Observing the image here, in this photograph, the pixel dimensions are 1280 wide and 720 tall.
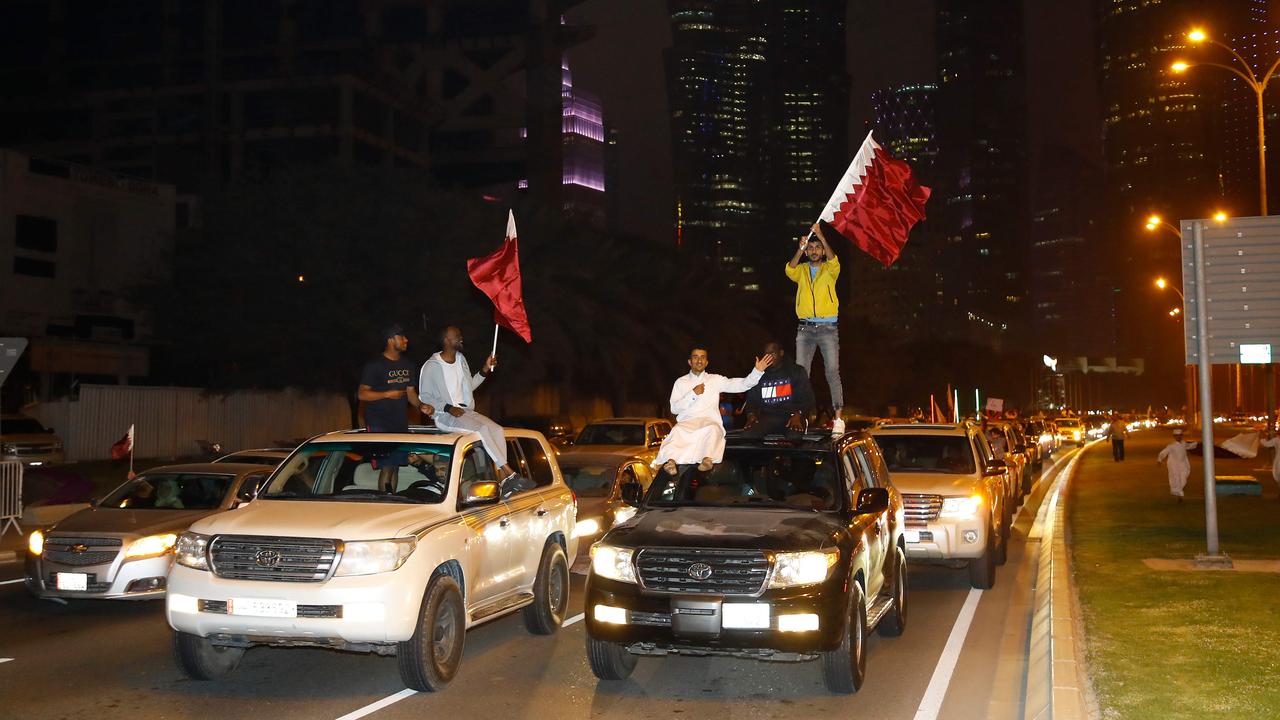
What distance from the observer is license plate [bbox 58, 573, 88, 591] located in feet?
38.0

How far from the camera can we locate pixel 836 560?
823 centimetres

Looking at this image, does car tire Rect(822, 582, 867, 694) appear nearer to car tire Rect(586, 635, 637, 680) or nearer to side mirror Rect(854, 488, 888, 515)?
side mirror Rect(854, 488, 888, 515)

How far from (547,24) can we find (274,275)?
74.1 m

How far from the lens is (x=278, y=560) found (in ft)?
27.2

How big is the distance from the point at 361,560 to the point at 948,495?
8.15 meters

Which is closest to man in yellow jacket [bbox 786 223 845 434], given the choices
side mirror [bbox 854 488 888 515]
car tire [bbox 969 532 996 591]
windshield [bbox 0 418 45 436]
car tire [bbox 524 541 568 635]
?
car tire [bbox 969 532 996 591]

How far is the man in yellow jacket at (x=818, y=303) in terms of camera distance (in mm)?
13781

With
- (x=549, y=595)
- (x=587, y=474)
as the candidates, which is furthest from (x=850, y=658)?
(x=587, y=474)

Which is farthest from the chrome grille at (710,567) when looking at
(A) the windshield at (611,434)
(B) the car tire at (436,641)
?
(A) the windshield at (611,434)

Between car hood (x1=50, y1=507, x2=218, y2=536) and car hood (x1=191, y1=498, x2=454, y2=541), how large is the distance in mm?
3194

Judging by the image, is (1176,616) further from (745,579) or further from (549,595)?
(549,595)

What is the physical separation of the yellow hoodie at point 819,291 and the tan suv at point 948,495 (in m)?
2.34

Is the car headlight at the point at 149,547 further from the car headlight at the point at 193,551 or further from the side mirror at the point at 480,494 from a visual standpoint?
the side mirror at the point at 480,494

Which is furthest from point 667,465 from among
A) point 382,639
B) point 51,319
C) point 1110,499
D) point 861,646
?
point 51,319
